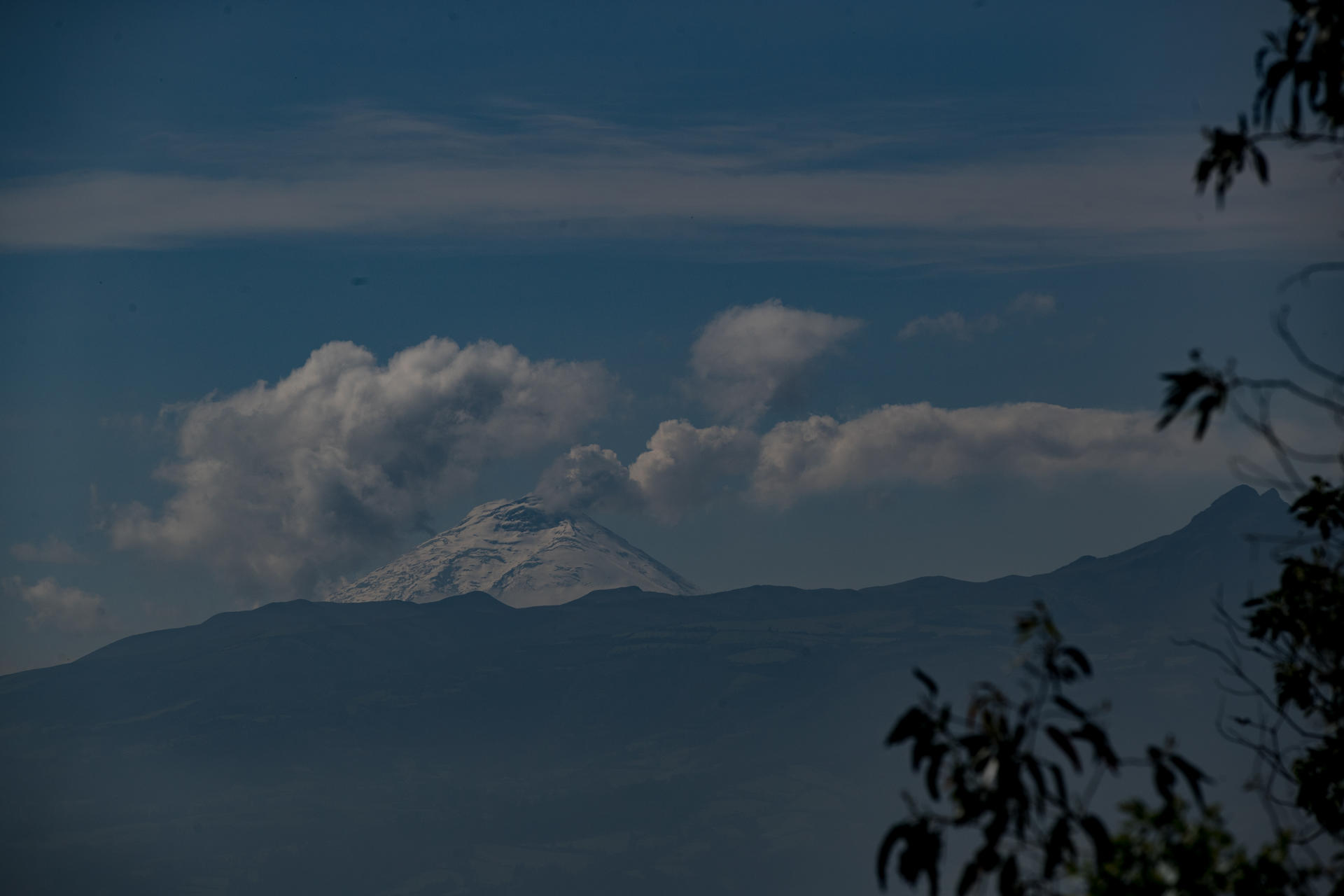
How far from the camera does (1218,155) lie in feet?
66.4

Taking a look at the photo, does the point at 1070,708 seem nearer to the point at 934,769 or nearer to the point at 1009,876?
the point at 934,769

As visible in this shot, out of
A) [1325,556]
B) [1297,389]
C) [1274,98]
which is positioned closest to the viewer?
[1297,389]

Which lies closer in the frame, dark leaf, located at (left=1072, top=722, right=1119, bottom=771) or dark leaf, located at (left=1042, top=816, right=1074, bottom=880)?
dark leaf, located at (left=1072, top=722, right=1119, bottom=771)

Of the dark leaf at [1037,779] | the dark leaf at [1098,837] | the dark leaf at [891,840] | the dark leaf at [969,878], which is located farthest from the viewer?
the dark leaf at [969,878]

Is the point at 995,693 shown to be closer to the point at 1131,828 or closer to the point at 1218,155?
the point at 1131,828

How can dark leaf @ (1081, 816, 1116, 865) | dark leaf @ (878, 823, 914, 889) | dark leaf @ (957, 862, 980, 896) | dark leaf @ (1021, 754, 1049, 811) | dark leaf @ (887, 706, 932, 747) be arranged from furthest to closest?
dark leaf @ (957, 862, 980, 896), dark leaf @ (887, 706, 932, 747), dark leaf @ (1081, 816, 1116, 865), dark leaf @ (1021, 754, 1049, 811), dark leaf @ (878, 823, 914, 889)

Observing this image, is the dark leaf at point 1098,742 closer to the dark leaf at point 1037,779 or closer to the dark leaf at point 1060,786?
Result: the dark leaf at point 1060,786

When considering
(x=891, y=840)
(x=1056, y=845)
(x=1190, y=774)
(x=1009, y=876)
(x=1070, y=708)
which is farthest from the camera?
(x=1070, y=708)

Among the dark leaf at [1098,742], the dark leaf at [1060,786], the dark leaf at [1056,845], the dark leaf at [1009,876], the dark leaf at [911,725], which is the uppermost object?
the dark leaf at [911,725]

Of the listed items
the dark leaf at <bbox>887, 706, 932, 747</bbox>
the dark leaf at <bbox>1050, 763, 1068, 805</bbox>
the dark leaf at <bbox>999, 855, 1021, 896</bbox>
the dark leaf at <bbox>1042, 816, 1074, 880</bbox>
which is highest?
the dark leaf at <bbox>887, 706, 932, 747</bbox>

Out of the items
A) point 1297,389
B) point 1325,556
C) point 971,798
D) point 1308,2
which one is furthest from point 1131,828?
point 1308,2

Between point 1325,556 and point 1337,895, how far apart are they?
9.74 m

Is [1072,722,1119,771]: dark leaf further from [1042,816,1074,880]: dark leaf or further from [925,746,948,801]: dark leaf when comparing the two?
[925,746,948,801]: dark leaf

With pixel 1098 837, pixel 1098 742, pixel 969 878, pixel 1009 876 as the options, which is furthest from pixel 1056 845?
pixel 1098 742
